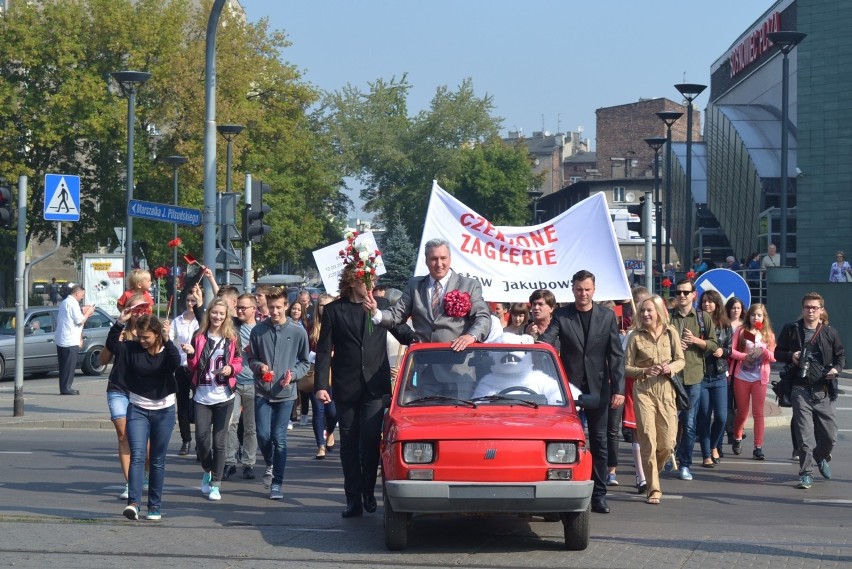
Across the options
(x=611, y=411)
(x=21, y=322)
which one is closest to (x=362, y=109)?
(x=21, y=322)

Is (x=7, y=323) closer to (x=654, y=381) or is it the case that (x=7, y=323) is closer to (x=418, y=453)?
(x=654, y=381)

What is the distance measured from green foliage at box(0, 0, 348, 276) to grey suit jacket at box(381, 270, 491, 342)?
3895cm

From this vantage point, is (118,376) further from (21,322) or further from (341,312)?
(21,322)

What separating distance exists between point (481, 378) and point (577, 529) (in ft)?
4.20

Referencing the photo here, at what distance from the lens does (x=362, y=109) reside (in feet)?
311

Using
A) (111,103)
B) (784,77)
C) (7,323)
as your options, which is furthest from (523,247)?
(111,103)

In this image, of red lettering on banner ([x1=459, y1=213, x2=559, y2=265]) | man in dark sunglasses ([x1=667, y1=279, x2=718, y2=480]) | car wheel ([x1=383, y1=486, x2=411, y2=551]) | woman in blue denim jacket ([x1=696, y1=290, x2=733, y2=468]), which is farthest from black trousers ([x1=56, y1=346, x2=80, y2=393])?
car wheel ([x1=383, y1=486, x2=411, y2=551])

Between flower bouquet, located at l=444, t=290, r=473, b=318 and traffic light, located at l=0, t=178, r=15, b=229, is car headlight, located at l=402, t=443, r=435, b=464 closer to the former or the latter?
flower bouquet, located at l=444, t=290, r=473, b=318

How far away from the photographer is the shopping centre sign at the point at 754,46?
164 feet

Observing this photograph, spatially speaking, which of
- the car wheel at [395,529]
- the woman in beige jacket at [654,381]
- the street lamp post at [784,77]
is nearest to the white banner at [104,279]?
the street lamp post at [784,77]

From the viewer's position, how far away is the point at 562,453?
8.44m

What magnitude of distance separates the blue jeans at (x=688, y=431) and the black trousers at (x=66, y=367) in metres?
12.5

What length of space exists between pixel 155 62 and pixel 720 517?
43.2 meters

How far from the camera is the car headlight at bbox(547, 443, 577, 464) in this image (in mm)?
8414
